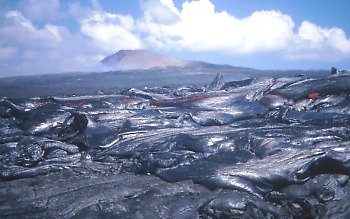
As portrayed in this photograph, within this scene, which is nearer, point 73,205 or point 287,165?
point 73,205

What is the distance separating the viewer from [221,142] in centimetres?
514

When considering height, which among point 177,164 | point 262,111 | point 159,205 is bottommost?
point 159,205

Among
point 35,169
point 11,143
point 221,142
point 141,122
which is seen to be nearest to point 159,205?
point 221,142

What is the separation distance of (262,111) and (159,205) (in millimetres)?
4864

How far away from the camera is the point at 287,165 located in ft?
13.6

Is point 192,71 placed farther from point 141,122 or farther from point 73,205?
point 73,205

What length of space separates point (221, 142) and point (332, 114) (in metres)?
3.28

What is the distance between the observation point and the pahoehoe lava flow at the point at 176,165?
11.8 ft

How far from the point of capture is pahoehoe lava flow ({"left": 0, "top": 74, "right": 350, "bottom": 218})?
3594 mm

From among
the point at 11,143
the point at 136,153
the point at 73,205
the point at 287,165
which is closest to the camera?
the point at 73,205

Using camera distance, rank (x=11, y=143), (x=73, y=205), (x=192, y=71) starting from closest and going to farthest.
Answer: (x=73, y=205) → (x=11, y=143) → (x=192, y=71)

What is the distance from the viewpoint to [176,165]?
174 inches

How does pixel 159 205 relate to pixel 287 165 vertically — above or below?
below

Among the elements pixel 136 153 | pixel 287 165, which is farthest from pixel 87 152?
pixel 287 165
